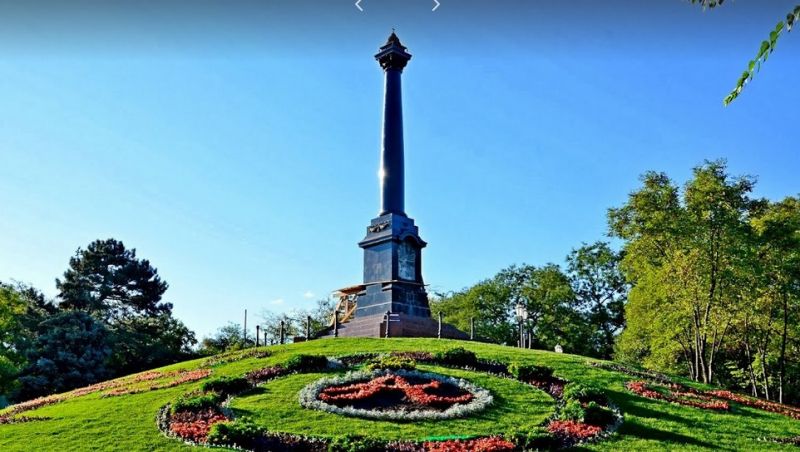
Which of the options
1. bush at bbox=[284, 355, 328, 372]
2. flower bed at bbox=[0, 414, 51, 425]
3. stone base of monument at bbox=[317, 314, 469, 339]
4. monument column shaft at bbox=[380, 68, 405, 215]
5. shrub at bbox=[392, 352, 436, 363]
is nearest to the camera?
flower bed at bbox=[0, 414, 51, 425]

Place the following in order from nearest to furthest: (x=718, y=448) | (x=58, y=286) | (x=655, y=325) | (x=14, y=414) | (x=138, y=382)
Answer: (x=718, y=448), (x=14, y=414), (x=138, y=382), (x=655, y=325), (x=58, y=286)

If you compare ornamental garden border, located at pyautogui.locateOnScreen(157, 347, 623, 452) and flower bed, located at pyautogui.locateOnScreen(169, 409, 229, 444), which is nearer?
ornamental garden border, located at pyautogui.locateOnScreen(157, 347, 623, 452)

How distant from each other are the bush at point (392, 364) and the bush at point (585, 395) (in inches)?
211

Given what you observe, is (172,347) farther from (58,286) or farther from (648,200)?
(648,200)

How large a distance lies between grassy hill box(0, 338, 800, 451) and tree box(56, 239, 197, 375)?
24428mm

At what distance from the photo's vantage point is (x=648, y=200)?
33.8 meters

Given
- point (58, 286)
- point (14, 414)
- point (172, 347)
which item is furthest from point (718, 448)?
point (58, 286)

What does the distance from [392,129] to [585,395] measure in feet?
71.2

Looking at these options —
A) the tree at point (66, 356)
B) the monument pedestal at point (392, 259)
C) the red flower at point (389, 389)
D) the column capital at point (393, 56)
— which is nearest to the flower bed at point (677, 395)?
the red flower at point (389, 389)

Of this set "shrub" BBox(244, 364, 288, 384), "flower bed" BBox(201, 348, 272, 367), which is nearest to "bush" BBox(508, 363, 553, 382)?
"shrub" BBox(244, 364, 288, 384)

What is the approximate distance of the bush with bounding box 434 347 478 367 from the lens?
24.5 meters

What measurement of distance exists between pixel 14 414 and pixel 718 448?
2059cm

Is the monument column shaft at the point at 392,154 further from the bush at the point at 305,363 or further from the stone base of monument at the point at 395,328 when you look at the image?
the bush at the point at 305,363

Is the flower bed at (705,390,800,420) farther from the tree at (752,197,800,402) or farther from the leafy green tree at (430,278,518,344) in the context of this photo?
the leafy green tree at (430,278,518,344)
